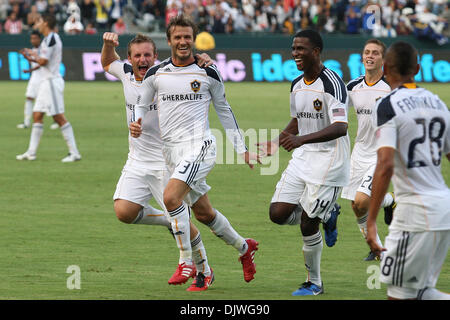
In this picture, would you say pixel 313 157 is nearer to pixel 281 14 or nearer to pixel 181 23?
pixel 181 23

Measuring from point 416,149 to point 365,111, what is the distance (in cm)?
428

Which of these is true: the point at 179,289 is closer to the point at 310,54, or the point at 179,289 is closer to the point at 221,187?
the point at 310,54

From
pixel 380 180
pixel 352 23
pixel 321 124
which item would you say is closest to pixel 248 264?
pixel 321 124

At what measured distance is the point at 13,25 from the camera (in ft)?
121

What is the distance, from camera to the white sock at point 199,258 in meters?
8.41

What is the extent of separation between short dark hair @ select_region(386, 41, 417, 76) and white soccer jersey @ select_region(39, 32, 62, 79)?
40.0 feet

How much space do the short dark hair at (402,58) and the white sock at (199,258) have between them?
125 inches

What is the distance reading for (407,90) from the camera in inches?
232

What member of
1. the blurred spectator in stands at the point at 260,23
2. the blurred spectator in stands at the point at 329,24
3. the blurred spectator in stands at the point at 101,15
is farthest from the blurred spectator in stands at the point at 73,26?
the blurred spectator in stands at the point at 329,24

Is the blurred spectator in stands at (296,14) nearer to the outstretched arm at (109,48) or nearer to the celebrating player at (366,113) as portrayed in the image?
the celebrating player at (366,113)

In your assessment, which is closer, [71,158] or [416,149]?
[416,149]

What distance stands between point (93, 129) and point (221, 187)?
8166mm

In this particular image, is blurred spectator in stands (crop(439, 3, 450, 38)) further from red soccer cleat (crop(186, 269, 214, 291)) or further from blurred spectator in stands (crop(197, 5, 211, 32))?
red soccer cleat (crop(186, 269, 214, 291))

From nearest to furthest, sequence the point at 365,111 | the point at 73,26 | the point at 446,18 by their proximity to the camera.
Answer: the point at 365,111
the point at 73,26
the point at 446,18
